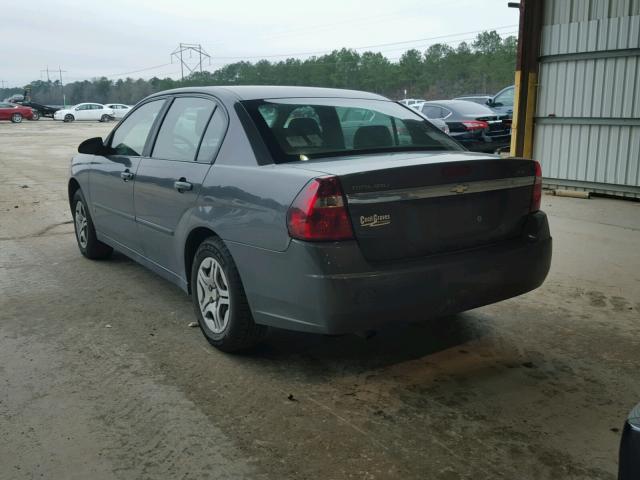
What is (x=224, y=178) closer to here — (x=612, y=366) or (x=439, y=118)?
(x=612, y=366)

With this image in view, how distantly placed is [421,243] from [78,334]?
7.93ft

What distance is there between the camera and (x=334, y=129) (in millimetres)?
3975

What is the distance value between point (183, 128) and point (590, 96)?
319 inches

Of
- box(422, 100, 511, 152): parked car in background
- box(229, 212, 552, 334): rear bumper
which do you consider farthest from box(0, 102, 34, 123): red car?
box(229, 212, 552, 334): rear bumper

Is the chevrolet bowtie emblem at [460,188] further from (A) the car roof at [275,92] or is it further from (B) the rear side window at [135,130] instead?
(B) the rear side window at [135,130]

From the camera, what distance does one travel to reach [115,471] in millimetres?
2650

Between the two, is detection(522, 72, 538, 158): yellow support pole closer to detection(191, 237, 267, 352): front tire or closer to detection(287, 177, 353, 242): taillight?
detection(191, 237, 267, 352): front tire

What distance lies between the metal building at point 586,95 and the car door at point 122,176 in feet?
25.2

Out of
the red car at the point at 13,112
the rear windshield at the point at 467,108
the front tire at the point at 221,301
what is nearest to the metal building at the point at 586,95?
the rear windshield at the point at 467,108

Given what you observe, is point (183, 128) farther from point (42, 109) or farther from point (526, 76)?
point (42, 109)

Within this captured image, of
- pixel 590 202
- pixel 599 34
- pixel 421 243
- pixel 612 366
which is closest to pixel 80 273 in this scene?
pixel 421 243

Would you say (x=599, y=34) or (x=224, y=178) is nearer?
(x=224, y=178)

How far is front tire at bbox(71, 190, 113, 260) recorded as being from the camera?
6051 millimetres

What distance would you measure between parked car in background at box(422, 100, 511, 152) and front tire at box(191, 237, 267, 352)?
11.2 metres
